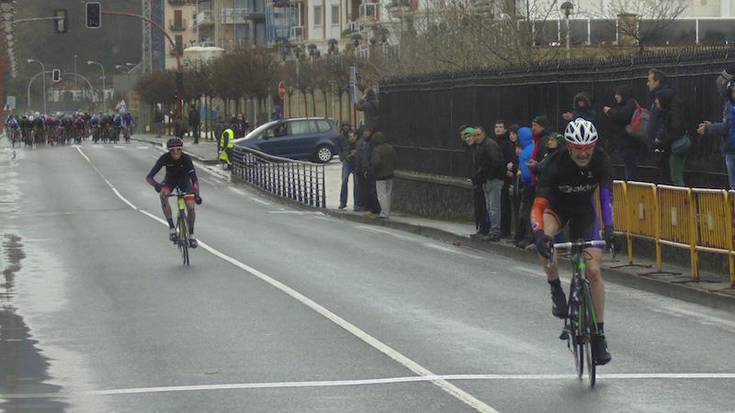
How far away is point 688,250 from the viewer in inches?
764

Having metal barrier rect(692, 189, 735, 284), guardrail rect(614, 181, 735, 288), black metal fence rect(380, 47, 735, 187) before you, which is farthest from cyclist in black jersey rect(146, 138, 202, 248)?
metal barrier rect(692, 189, 735, 284)

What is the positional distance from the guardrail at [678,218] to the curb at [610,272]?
375 millimetres

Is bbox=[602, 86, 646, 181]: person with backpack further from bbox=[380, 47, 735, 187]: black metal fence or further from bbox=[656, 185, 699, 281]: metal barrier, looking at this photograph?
bbox=[656, 185, 699, 281]: metal barrier

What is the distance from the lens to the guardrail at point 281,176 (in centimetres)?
3821

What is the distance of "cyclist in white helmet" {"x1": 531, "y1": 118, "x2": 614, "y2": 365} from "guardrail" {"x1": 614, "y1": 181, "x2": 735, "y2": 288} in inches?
215

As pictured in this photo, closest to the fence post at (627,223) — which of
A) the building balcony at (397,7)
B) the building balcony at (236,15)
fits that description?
the building balcony at (397,7)

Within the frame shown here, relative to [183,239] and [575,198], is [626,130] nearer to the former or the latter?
[183,239]

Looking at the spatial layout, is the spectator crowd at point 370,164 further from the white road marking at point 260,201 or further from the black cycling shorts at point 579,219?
the black cycling shorts at point 579,219

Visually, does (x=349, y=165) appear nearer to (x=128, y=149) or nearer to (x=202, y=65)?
(x=128, y=149)

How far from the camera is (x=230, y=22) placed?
475 ft

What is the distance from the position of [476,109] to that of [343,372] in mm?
17570

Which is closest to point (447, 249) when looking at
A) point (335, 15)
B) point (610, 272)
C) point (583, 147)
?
point (610, 272)

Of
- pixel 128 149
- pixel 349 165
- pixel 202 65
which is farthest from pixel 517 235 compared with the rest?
pixel 202 65

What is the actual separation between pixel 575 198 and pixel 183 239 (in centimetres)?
1113
